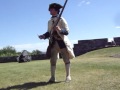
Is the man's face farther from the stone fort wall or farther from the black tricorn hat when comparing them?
the stone fort wall

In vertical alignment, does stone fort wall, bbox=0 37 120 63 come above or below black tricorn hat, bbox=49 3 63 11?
above

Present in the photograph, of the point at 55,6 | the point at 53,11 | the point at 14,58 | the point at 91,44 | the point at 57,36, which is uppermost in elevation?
the point at 91,44

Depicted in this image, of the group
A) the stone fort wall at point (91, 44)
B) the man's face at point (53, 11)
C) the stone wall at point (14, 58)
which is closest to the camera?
the man's face at point (53, 11)

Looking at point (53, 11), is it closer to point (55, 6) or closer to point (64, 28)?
point (55, 6)

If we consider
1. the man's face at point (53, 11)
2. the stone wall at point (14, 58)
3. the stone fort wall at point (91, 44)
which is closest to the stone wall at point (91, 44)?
the stone fort wall at point (91, 44)

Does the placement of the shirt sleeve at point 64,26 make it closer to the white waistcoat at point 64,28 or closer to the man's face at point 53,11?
the white waistcoat at point 64,28

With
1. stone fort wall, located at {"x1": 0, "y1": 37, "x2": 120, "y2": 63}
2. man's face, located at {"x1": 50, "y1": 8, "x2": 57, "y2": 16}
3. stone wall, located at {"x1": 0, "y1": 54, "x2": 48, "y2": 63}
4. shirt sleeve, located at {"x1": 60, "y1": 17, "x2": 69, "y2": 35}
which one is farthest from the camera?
stone wall, located at {"x1": 0, "y1": 54, "x2": 48, "y2": 63}

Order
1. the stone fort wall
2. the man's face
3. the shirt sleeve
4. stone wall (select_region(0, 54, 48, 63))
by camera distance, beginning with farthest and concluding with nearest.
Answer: stone wall (select_region(0, 54, 48, 63)) < the stone fort wall < the man's face < the shirt sleeve

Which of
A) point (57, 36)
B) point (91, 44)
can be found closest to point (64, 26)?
point (57, 36)

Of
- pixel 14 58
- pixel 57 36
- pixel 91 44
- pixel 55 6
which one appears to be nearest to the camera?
pixel 55 6

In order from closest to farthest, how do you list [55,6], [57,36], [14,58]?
[55,6] → [57,36] → [14,58]

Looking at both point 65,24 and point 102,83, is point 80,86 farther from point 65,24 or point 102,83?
point 65,24

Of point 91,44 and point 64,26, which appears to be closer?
point 64,26

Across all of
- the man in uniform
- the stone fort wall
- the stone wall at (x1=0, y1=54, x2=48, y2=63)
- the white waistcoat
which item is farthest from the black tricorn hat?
the stone wall at (x1=0, y1=54, x2=48, y2=63)
